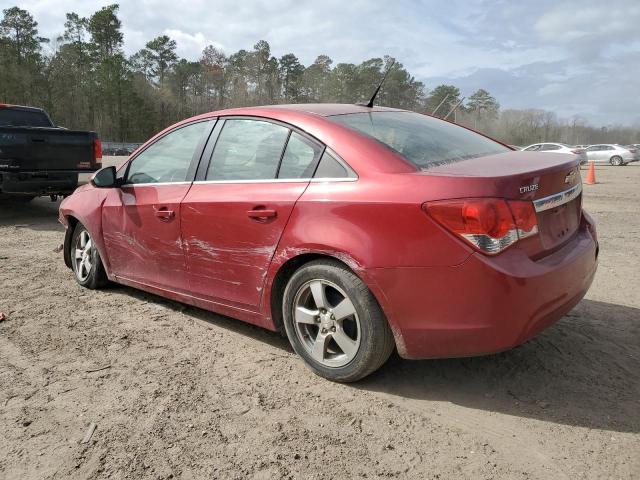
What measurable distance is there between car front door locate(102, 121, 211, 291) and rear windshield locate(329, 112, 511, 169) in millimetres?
1231

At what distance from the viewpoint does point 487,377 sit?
297cm

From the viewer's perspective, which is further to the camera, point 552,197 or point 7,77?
point 7,77

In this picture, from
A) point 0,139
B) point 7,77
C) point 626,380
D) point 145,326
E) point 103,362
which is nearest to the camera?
point 626,380

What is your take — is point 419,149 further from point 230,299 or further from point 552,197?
point 230,299

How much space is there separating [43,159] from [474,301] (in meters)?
7.84

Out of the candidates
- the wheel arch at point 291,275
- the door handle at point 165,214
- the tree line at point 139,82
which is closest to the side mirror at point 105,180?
the door handle at point 165,214

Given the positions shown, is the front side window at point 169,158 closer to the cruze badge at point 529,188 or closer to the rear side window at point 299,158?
the rear side window at point 299,158

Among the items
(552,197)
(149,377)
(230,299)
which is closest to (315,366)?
(230,299)

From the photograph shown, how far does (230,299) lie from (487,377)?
1.63 metres

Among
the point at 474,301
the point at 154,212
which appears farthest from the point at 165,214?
the point at 474,301

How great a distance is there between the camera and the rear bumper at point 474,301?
7.80 feet

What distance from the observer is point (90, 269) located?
15.5 ft

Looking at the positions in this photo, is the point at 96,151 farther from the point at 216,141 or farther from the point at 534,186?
the point at 534,186

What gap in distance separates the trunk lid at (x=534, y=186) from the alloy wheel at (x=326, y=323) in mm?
817
